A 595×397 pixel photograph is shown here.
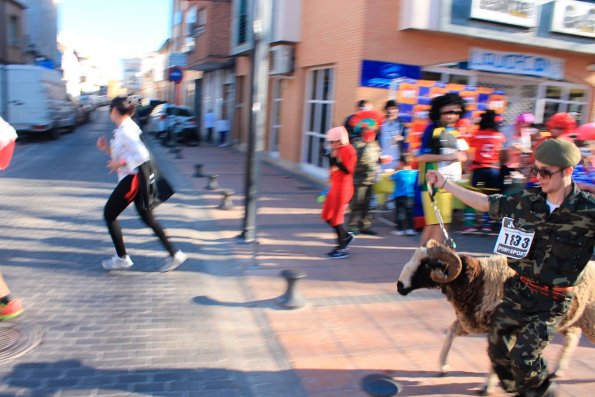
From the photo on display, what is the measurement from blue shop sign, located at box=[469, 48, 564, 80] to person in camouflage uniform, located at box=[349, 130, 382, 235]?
5209 millimetres

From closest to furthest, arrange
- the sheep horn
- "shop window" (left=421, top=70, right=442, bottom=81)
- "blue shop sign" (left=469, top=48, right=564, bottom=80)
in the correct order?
the sheep horn → "shop window" (left=421, top=70, right=442, bottom=81) → "blue shop sign" (left=469, top=48, right=564, bottom=80)

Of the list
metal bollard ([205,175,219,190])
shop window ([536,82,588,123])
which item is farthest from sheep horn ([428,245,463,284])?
shop window ([536,82,588,123])

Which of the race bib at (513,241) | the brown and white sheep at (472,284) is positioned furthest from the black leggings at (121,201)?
the race bib at (513,241)

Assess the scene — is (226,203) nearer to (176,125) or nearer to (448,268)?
(448,268)

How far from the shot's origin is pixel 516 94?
11945mm

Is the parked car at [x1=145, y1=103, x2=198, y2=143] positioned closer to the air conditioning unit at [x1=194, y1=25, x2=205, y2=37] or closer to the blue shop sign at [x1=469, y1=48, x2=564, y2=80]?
the air conditioning unit at [x1=194, y1=25, x2=205, y2=37]

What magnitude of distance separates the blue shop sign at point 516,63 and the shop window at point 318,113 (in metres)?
3.20

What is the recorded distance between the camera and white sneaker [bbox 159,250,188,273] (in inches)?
222

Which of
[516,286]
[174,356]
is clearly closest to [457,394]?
[516,286]

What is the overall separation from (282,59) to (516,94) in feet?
19.3

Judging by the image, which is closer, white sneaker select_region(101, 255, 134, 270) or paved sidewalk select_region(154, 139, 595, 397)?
paved sidewalk select_region(154, 139, 595, 397)

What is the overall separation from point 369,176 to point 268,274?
218 cm

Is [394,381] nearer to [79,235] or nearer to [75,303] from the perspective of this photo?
[75,303]

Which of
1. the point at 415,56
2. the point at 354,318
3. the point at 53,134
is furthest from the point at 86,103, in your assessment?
the point at 354,318
